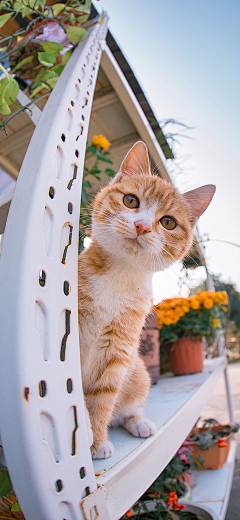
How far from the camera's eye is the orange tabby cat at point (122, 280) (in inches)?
25.9

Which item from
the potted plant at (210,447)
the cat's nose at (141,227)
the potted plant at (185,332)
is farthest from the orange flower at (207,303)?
the cat's nose at (141,227)

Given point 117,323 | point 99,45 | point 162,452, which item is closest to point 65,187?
point 117,323

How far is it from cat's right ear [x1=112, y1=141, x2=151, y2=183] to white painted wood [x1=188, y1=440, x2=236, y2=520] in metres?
1.36

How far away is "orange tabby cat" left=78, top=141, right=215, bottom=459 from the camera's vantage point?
0.66 metres

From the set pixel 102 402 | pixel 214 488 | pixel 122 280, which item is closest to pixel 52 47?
pixel 122 280

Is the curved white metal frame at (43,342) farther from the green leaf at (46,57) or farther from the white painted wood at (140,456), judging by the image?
the green leaf at (46,57)

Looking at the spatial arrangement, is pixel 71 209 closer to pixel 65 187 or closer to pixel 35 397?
pixel 65 187

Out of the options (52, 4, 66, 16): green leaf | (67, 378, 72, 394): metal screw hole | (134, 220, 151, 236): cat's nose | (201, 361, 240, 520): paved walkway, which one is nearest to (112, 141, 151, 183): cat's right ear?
(134, 220, 151, 236): cat's nose

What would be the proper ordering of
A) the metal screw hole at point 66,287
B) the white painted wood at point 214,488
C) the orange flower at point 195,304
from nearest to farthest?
the metal screw hole at point 66,287, the white painted wood at point 214,488, the orange flower at point 195,304

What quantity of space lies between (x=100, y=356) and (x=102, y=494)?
0.32 m

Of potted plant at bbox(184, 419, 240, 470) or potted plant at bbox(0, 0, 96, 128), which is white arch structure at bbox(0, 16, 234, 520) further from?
potted plant at bbox(184, 419, 240, 470)

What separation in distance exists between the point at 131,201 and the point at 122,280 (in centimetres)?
22

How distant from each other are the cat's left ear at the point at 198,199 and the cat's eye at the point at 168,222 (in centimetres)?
12

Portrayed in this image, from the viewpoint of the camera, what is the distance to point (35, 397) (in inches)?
11.8
